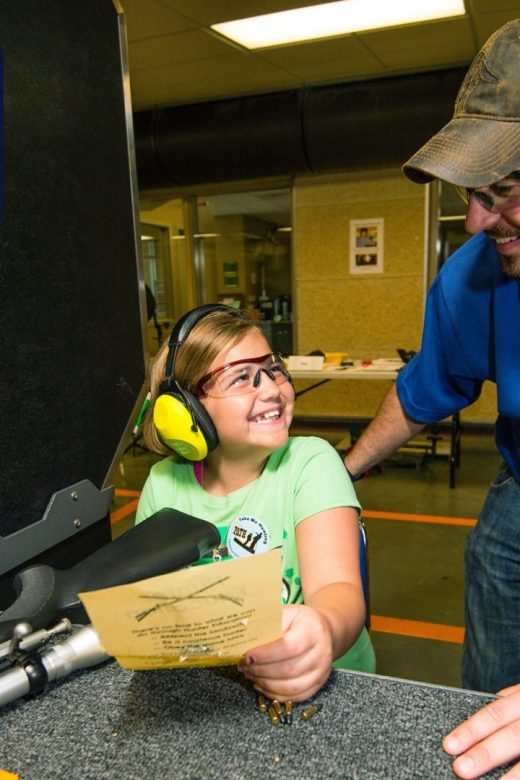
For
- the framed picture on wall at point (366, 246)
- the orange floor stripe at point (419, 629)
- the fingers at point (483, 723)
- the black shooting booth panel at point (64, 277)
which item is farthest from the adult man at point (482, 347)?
the framed picture on wall at point (366, 246)

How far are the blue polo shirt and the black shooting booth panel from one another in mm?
756

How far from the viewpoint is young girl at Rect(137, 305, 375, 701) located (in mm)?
1085

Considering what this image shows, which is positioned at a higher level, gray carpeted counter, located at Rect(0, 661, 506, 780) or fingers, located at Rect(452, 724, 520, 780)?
fingers, located at Rect(452, 724, 520, 780)

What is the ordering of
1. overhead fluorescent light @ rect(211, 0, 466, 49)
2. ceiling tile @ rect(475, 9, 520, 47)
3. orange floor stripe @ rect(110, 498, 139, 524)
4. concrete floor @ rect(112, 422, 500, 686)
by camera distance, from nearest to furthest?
concrete floor @ rect(112, 422, 500, 686) → overhead fluorescent light @ rect(211, 0, 466, 49) → ceiling tile @ rect(475, 9, 520, 47) → orange floor stripe @ rect(110, 498, 139, 524)

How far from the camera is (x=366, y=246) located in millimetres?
6309

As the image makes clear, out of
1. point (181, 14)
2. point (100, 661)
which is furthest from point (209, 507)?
point (181, 14)

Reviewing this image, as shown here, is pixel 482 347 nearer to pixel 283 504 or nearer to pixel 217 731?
pixel 283 504

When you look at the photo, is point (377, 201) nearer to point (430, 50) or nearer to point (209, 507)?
point (430, 50)

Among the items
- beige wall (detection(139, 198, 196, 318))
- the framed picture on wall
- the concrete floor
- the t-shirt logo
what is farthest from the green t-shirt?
beige wall (detection(139, 198, 196, 318))

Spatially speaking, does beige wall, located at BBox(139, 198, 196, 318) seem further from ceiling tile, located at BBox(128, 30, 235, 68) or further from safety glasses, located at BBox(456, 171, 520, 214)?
safety glasses, located at BBox(456, 171, 520, 214)

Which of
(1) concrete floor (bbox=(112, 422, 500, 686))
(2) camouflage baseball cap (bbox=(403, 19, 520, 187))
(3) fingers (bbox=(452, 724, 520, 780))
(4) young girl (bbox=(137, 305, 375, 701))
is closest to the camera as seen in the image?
(3) fingers (bbox=(452, 724, 520, 780))

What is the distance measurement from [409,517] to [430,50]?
11.9 ft

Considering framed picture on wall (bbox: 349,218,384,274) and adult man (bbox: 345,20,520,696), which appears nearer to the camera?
adult man (bbox: 345,20,520,696)

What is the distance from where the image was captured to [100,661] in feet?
2.57
